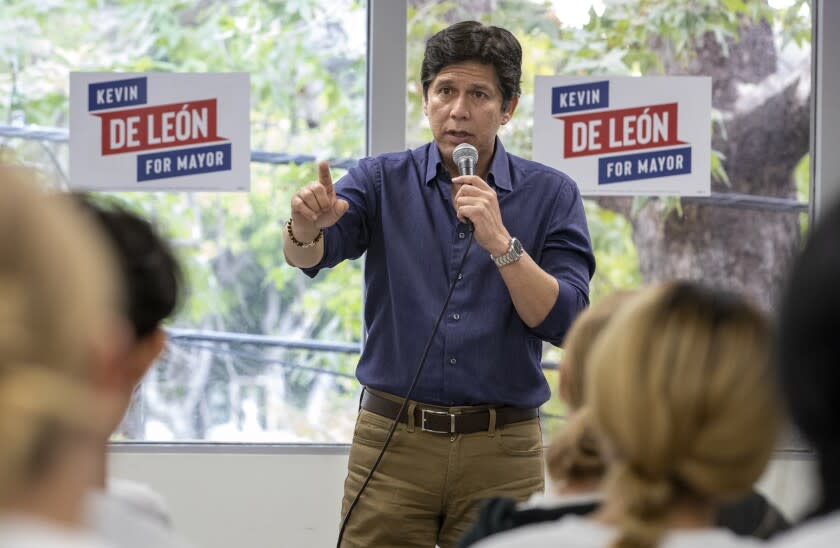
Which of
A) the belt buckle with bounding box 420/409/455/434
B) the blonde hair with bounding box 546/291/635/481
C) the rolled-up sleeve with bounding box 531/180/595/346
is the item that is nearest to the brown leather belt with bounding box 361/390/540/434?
the belt buckle with bounding box 420/409/455/434

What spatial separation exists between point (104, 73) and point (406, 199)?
1493mm

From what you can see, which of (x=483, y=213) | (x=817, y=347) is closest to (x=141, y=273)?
(x=817, y=347)

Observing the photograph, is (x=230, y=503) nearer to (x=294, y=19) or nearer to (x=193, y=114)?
(x=193, y=114)

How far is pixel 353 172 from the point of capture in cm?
291

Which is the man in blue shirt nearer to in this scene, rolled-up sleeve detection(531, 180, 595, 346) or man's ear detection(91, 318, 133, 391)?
rolled-up sleeve detection(531, 180, 595, 346)

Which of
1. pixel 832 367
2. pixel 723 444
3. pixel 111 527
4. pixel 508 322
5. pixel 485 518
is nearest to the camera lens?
pixel 832 367

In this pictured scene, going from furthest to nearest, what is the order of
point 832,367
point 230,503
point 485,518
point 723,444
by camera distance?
point 230,503, point 485,518, point 723,444, point 832,367

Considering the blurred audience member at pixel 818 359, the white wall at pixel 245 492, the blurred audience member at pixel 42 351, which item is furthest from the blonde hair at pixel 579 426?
the white wall at pixel 245 492

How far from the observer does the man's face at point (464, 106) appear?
2850 millimetres

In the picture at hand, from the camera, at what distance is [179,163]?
3.88 m

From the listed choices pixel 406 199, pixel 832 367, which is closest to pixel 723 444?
pixel 832 367

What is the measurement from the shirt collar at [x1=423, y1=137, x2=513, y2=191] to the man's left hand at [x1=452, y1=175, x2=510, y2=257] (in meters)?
0.20

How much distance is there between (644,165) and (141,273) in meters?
2.71

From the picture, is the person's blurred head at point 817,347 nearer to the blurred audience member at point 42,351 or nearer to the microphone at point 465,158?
the blurred audience member at point 42,351
